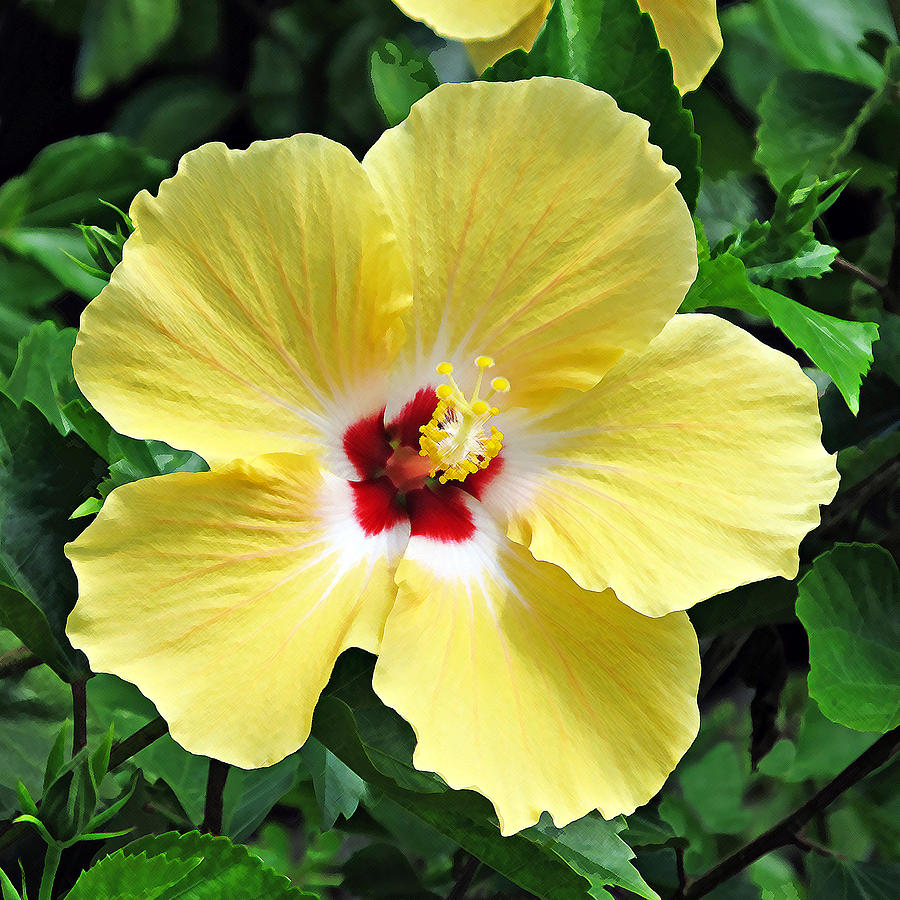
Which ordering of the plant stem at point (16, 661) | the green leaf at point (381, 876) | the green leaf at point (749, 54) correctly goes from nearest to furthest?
the plant stem at point (16, 661)
the green leaf at point (381, 876)
the green leaf at point (749, 54)

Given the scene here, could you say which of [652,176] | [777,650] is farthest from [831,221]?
[652,176]

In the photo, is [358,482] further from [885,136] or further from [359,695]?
[885,136]

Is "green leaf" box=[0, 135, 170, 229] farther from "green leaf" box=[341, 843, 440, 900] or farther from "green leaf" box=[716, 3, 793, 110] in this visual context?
"green leaf" box=[341, 843, 440, 900]

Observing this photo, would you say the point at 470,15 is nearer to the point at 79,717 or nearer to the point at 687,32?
the point at 687,32

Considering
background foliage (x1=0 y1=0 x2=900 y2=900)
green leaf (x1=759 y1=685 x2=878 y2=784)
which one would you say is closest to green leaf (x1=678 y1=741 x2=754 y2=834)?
background foliage (x1=0 y1=0 x2=900 y2=900)

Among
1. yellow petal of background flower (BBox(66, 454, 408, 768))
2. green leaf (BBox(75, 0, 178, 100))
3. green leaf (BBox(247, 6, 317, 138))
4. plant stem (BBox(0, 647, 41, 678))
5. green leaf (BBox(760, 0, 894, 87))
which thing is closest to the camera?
yellow petal of background flower (BBox(66, 454, 408, 768))

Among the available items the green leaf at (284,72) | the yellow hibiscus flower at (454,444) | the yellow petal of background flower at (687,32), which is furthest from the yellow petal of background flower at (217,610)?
the green leaf at (284,72)

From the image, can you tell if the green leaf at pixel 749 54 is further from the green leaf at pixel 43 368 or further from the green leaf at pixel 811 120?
the green leaf at pixel 43 368

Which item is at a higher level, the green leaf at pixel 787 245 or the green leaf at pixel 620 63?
the green leaf at pixel 620 63
